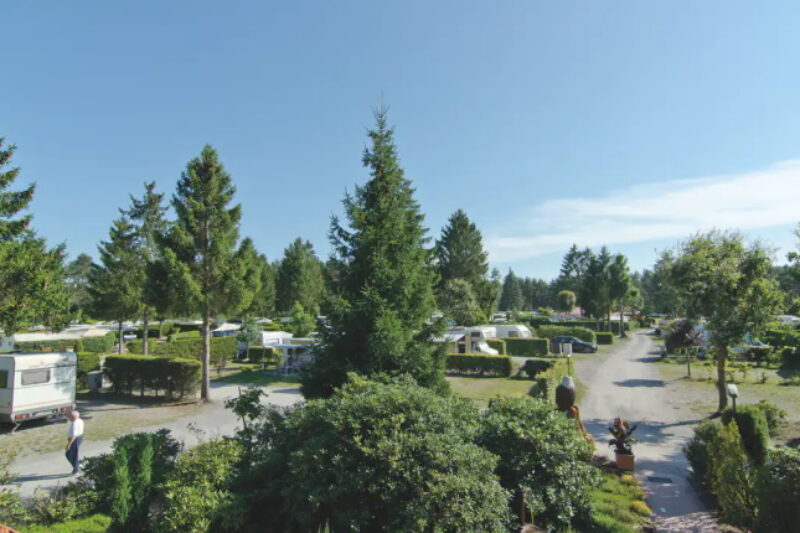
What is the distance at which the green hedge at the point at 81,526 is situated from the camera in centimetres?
563

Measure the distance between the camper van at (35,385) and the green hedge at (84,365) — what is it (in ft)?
19.8

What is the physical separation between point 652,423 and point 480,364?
10759mm

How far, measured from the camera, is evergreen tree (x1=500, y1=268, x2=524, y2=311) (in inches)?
3516

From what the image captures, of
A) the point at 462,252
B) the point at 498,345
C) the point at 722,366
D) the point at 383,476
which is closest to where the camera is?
the point at 383,476

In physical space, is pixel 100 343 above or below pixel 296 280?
below

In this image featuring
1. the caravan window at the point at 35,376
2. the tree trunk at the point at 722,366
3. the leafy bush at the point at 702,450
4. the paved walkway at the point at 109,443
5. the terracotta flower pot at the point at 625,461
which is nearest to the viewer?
the leafy bush at the point at 702,450

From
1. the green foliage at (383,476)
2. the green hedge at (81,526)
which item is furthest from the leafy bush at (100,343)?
the green foliage at (383,476)

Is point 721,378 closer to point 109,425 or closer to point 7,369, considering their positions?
point 109,425

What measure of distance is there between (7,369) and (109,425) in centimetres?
318

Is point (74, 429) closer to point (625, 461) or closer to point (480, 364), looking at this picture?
point (625, 461)

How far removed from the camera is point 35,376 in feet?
42.7

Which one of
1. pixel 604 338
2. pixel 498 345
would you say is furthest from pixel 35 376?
pixel 604 338

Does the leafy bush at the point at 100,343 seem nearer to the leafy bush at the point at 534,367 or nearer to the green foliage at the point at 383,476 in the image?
the leafy bush at the point at 534,367

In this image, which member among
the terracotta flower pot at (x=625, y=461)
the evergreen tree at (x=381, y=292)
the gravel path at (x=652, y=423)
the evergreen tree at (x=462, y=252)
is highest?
the evergreen tree at (x=462, y=252)
